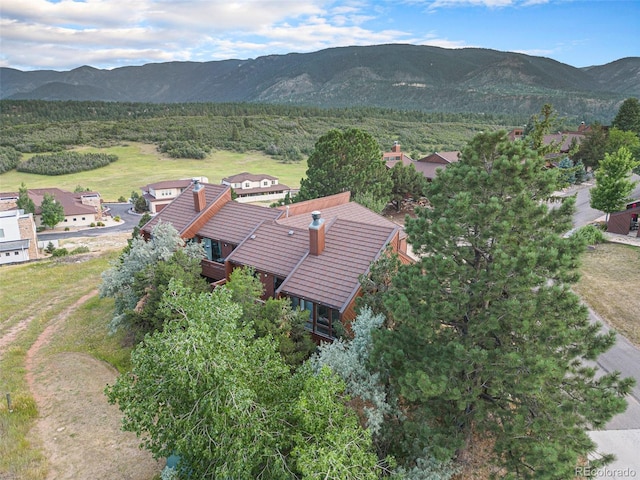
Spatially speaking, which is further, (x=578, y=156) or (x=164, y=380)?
(x=578, y=156)

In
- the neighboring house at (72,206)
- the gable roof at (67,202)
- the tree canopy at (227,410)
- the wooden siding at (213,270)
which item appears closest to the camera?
the tree canopy at (227,410)

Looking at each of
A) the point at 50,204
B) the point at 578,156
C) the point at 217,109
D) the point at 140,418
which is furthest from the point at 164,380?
the point at 217,109

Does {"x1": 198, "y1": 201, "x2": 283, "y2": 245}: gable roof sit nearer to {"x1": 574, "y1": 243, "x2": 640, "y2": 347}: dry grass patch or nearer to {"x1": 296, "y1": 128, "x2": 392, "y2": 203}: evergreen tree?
{"x1": 296, "y1": 128, "x2": 392, "y2": 203}: evergreen tree

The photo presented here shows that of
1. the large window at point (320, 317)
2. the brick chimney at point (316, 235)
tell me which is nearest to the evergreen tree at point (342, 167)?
the brick chimney at point (316, 235)

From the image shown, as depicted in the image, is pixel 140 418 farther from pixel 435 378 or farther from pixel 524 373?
pixel 524 373

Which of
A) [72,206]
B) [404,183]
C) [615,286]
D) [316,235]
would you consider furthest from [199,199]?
[72,206]

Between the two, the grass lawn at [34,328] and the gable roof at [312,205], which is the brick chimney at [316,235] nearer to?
the gable roof at [312,205]
